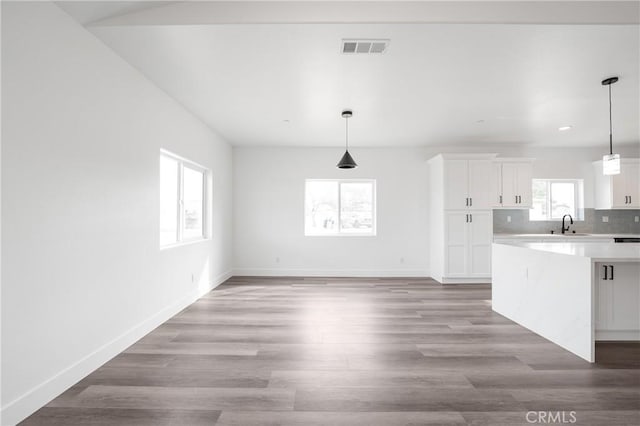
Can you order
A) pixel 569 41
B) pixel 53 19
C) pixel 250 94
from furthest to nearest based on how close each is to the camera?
pixel 250 94 < pixel 569 41 < pixel 53 19

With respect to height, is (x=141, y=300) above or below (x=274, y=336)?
above

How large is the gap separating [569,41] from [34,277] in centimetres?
427

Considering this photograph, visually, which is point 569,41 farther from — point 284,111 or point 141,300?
point 141,300

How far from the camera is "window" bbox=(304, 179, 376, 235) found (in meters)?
7.04

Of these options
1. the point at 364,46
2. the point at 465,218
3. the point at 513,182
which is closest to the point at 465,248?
the point at 465,218

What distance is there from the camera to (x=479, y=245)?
6215mm

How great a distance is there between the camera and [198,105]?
14.4ft

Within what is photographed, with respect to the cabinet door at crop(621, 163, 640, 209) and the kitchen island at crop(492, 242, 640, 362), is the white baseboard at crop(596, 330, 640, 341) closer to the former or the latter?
the kitchen island at crop(492, 242, 640, 362)

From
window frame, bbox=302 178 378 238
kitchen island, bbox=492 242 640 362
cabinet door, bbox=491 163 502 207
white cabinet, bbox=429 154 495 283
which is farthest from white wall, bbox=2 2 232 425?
cabinet door, bbox=491 163 502 207

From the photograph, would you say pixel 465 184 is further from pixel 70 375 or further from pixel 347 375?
pixel 70 375

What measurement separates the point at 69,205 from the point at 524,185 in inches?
276

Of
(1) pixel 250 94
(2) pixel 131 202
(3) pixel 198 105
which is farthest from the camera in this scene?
(3) pixel 198 105

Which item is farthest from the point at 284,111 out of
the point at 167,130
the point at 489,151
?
the point at 489,151

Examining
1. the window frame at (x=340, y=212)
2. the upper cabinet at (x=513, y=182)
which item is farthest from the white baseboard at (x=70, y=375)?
the upper cabinet at (x=513, y=182)
